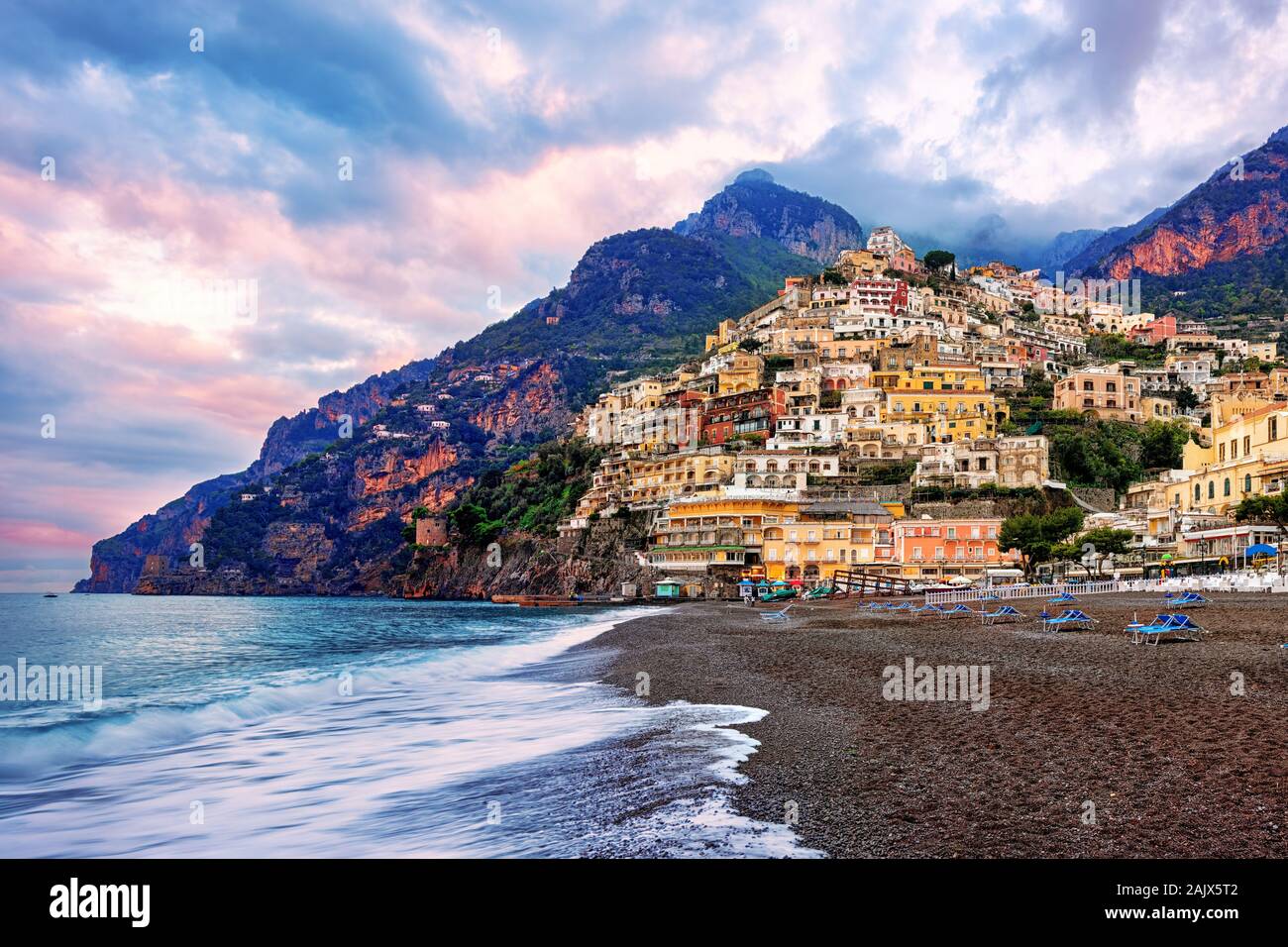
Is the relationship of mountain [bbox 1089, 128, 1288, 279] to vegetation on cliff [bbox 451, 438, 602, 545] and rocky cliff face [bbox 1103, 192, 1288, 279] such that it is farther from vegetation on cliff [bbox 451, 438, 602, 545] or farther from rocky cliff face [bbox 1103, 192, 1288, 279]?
vegetation on cliff [bbox 451, 438, 602, 545]

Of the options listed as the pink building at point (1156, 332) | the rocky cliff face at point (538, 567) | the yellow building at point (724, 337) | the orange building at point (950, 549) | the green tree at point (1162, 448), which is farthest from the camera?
the yellow building at point (724, 337)

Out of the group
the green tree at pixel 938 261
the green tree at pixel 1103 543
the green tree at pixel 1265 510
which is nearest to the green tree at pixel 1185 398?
the green tree at pixel 938 261

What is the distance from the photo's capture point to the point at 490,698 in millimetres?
20078

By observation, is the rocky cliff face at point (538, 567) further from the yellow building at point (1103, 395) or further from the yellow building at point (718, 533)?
the yellow building at point (1103, 395)

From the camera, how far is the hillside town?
52938 millimetres

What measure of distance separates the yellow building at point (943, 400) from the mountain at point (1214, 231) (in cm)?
12595

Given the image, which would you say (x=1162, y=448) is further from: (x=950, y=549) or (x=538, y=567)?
(x=538, y=567)

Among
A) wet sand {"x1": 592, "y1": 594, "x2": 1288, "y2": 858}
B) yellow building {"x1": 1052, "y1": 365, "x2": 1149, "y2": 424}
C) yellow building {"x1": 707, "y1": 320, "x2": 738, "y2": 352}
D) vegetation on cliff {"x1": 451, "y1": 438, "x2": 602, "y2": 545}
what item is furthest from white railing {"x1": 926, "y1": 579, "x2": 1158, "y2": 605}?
yellow building {"x1": 707, "y1": 320, "x2": 738, "y2": 352}

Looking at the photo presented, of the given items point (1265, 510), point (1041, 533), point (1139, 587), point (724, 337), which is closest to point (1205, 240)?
point (724, 337)

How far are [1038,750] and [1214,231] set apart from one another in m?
224

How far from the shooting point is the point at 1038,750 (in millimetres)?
9516

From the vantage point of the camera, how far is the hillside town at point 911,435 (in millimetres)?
52938
